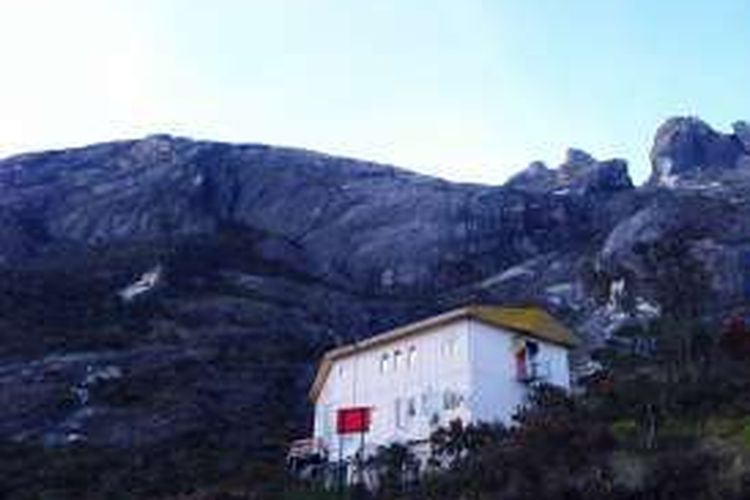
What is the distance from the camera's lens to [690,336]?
77.1 metres

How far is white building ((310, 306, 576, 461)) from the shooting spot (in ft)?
245

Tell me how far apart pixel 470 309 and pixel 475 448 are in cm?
1923

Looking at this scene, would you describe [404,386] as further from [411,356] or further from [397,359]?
[397,359]

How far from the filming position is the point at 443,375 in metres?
76.2

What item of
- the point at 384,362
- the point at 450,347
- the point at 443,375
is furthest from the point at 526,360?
the point at 384,362

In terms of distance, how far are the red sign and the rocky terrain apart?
8.63 meters

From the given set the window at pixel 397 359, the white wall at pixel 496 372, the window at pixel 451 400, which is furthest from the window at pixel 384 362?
the white wall at pixel 496 372

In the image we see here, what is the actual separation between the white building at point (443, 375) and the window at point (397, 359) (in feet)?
0.19

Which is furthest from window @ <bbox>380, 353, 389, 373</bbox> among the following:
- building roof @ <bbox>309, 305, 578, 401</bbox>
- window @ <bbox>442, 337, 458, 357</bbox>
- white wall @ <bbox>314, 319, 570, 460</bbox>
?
window @ <bbox>442, 337, 458, 357</bbox>

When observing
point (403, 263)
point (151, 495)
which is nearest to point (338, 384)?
point (151, 495)

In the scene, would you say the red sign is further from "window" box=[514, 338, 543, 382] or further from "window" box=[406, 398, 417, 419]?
"window" box=[514, 338, 543, 382]

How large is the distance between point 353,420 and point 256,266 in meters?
61.0

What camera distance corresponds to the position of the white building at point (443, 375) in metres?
74.7

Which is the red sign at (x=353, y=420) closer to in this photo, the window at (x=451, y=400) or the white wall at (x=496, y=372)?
the window at (x=451, y=400)
